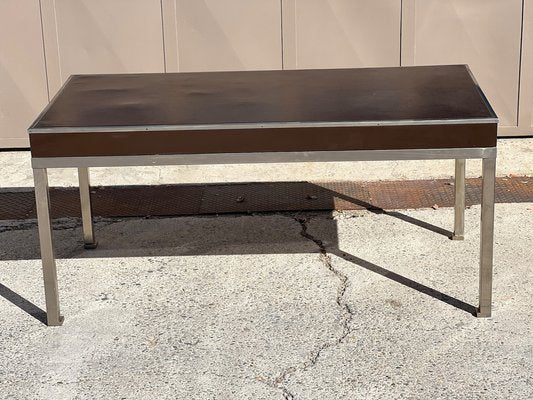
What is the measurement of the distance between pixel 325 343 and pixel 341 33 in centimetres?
337

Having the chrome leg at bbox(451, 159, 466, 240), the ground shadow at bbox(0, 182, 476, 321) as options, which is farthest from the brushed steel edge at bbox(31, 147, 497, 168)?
the chrome leg at bbox(451, 159, 466, 240)

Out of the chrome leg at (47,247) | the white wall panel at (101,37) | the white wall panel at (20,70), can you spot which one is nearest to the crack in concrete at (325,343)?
the chrome leg at (47,247)

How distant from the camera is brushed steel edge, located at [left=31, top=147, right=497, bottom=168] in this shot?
4473 millimetres

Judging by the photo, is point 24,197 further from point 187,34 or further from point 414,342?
point 414,342

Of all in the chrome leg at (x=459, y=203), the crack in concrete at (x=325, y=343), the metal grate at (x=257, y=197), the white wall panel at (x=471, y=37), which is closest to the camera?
the crack in concrete at (x=325, y=343)

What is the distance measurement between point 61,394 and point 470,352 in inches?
69.3

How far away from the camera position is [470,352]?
14.3ft

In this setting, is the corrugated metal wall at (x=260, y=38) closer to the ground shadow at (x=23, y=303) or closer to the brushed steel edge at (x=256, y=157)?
the ground shadow at (x=23, y=303)

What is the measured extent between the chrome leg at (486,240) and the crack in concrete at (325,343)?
0.62 meters

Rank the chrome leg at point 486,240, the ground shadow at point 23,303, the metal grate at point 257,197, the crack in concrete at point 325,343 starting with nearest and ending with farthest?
the crack in concrete at point 325,343 → the chrome leg at point 486,240 → the ground shadow at point 23,303 → the metal grate at point 257,197

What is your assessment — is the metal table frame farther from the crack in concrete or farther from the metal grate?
the metal grate

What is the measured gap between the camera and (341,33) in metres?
7.25

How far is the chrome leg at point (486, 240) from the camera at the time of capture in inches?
178

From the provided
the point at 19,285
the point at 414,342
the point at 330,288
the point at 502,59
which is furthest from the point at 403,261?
the point at 502,59
